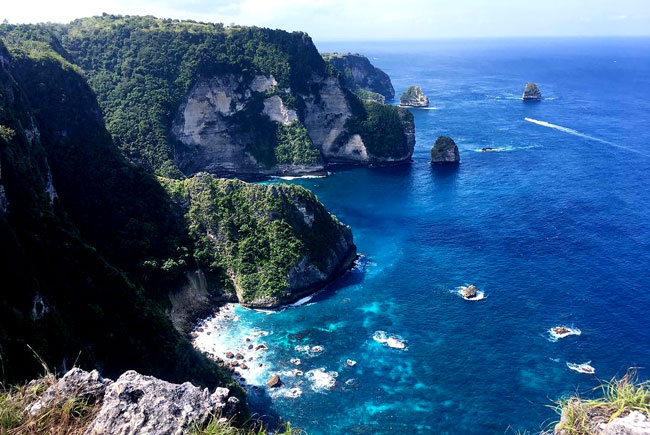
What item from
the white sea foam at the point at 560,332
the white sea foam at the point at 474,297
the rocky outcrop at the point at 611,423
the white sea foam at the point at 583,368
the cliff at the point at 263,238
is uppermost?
the rocky outcrop at the point at 611,423

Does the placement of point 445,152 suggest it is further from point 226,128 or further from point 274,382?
point 274,382

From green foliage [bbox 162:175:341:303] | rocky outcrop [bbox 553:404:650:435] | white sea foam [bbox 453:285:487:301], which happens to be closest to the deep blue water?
white sea foam [bbox 453:285:487:301]

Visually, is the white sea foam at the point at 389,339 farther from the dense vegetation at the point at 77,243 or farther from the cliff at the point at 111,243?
the dense vegetation at the point at 77,243

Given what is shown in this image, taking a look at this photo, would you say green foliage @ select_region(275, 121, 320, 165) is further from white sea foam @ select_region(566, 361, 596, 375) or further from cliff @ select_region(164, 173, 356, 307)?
white sea foam @ select_region(566, 361, 596, 375)

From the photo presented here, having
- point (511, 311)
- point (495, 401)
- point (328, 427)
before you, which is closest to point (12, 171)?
point (328, 427)

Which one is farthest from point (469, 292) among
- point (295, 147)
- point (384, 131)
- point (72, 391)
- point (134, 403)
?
point (384, 131)

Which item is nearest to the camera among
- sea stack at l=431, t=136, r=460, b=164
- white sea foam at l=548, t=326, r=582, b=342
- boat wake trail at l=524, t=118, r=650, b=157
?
white sea foam at l=548, t=326, r=582, b=342

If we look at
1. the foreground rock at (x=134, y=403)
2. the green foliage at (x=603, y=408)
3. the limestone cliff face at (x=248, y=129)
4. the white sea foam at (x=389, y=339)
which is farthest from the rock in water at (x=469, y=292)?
the limestone cliff face at (x=248, y=129)
